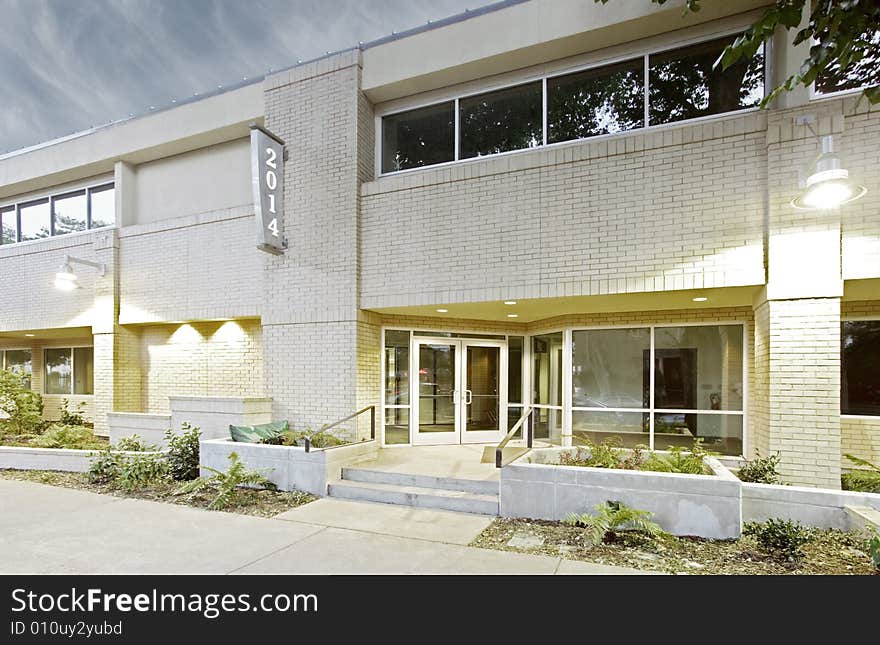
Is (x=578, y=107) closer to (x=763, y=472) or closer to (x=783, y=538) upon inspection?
(x=763, y=472)

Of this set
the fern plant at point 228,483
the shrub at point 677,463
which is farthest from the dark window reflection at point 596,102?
the fern plant at point 228,483

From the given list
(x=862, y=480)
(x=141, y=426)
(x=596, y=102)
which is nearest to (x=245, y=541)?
(x=141, y=426)

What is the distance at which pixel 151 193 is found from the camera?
12.5 meters

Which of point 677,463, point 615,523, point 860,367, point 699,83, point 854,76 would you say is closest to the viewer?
point 615,523

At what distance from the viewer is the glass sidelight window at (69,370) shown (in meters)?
15.0

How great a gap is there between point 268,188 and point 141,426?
5642 mm

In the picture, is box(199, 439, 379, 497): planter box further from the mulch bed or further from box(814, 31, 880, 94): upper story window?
box(814, 31, 880, 94): upper story window

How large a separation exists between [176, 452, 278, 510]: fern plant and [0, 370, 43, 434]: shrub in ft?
26.2

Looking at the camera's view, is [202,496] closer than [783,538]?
No

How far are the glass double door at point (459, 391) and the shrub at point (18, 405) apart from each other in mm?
Answer: 10294

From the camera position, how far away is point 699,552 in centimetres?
541

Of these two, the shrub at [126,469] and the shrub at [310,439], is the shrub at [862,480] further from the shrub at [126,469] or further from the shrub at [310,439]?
the shrub at [126,469]

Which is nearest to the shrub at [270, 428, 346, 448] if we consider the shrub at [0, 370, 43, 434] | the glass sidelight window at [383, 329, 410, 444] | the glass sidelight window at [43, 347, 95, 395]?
the glass sidelight window at [383, 329, 410, 444]

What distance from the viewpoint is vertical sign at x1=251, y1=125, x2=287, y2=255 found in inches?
373
